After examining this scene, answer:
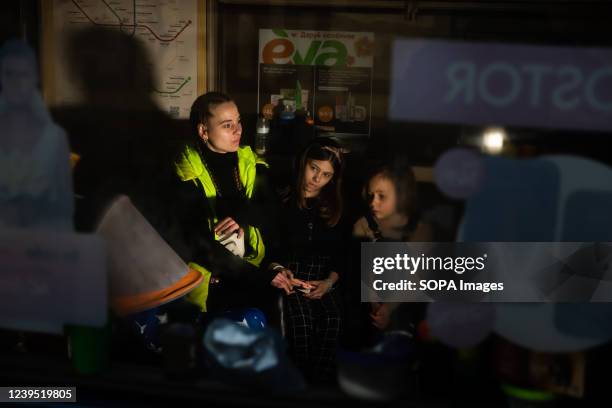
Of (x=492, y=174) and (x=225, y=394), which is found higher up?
(x=492, y=174)

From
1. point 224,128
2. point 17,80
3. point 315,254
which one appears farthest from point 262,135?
point 17,80

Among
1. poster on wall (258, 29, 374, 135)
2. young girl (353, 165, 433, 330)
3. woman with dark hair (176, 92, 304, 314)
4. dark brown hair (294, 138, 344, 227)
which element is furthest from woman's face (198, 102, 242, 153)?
young girl (353, 165, 433, 330)

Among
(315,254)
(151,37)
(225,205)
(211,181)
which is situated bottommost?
(315,254)

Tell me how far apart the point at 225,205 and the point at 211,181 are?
4.9 inches

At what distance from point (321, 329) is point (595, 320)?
1.16 meters

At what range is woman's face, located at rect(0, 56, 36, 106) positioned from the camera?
2.53 meters

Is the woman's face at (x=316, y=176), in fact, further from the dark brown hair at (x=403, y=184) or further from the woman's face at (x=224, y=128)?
the woman's face at (x=224, y=128)

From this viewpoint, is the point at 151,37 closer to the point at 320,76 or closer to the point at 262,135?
the point at 262,135

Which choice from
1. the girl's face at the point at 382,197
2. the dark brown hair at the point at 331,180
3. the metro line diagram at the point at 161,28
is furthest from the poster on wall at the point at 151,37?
the girl's face at the point at 382,197

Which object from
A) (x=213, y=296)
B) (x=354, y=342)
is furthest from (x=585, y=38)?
(x=213, y=296)

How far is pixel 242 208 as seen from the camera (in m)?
2.55

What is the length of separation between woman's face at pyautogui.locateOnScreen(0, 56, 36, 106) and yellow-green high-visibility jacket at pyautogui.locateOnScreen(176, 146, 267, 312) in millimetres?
758

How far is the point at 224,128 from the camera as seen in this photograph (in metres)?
2.50

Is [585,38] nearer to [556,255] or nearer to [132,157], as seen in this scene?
[556,255]
